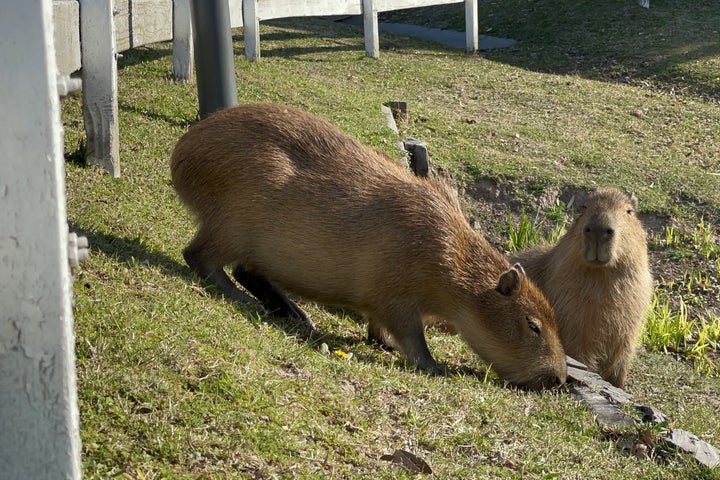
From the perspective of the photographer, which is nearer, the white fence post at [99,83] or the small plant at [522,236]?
the white fence post at [99,83]

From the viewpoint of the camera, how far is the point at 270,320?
444 centimetres

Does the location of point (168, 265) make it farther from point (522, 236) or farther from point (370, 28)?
point (370, 28)

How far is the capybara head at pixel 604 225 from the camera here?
5238 millimetres

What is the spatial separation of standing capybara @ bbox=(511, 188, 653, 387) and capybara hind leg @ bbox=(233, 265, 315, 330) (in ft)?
5.24

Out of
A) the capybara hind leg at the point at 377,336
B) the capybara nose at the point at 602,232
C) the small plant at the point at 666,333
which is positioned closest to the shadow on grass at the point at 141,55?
the capybara hind leg at the point at 377,336

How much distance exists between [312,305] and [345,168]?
2.93 ft

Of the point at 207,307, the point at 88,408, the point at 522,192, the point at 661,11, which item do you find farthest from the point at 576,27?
the point at 88,408

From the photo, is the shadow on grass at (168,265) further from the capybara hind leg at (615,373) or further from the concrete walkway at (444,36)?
the concrete walkway at (444,36)

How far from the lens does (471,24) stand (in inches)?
531

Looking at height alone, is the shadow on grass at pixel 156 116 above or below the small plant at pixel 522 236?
above

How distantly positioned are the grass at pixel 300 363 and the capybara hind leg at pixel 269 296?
18 centimetres

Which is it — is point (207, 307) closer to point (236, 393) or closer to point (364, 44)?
point (236, 393)

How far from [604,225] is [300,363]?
2215mm

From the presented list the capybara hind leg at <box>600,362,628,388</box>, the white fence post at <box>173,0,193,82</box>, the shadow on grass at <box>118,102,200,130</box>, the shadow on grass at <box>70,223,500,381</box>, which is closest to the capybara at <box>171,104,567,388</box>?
the shadow on grass at <box>70,223,500,381</box>
